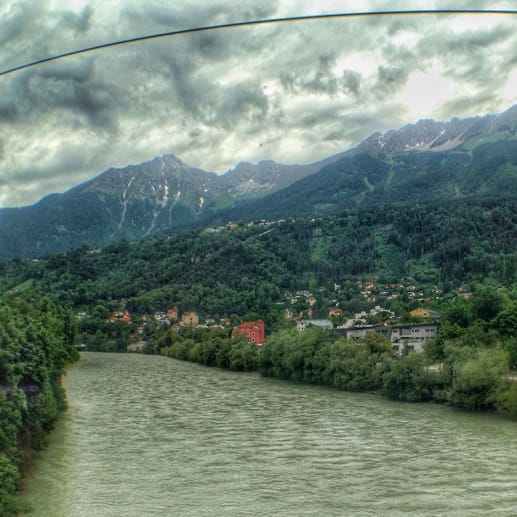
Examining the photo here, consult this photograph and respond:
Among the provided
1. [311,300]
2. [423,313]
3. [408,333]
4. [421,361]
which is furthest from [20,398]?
[311,300]

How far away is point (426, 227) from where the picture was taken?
138 m

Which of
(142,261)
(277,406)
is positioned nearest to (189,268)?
(142,261)

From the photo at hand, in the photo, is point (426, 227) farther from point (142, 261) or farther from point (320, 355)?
point (320, 355)

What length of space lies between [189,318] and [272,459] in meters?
89.5

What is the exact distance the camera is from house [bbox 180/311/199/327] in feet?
363

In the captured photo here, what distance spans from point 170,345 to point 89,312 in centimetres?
3555

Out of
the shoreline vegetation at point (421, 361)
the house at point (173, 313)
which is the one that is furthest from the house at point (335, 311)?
the shoreline vegetation at point (421, 361)

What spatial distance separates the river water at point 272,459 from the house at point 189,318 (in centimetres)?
6872

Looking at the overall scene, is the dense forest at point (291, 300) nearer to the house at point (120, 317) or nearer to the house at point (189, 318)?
the house at point (120, 317)

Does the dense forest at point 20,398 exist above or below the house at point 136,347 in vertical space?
above

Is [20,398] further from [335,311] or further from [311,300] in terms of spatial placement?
[311,300]

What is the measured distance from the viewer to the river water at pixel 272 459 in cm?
1920

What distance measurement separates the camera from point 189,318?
113 m

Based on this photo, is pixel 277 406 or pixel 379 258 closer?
pixel 277 406
